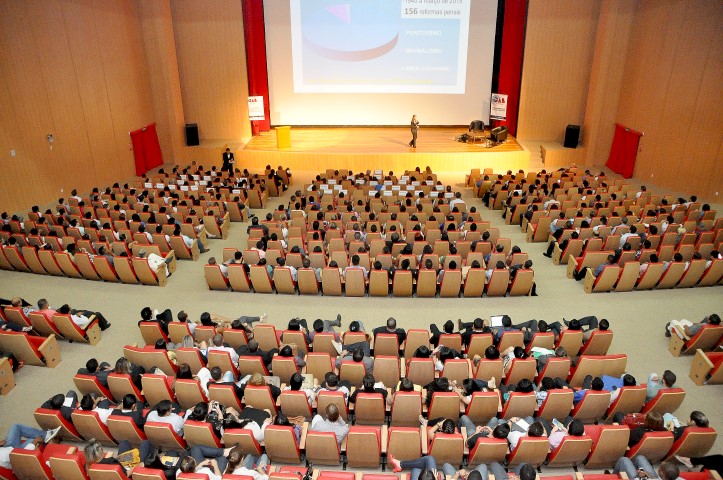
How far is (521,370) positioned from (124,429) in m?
4.50

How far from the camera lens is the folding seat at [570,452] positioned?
5.04 metres

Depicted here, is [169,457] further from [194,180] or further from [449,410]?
[194,180]

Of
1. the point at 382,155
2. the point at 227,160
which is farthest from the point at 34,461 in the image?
the point at 382,155

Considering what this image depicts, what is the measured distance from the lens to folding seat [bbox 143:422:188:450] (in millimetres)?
5184

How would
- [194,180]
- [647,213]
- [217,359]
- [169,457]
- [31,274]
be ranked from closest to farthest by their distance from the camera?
1. [169,457]
2. [217,359]
3. [31,274]
4. [647,213]
5. [194,180]

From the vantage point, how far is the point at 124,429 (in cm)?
536

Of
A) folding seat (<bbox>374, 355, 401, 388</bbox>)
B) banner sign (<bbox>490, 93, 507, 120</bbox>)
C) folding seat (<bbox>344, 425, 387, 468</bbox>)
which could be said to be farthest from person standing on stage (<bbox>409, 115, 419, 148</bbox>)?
folding seat (<bbox>344, 425, 387, 468</bbox>)

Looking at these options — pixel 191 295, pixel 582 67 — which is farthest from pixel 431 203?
pixel 582 67

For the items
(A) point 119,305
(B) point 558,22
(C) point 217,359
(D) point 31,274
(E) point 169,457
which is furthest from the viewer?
(B) point 558,22

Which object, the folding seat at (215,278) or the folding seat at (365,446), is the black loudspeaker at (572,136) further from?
the folding seat at (365,446)

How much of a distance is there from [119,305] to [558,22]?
54.1 feet

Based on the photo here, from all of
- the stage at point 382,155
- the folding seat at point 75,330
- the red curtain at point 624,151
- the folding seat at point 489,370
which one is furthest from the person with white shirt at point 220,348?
the red curtain at point 624,151

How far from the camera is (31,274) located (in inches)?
392

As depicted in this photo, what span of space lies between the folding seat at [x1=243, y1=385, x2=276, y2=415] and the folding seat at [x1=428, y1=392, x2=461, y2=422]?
1.76 metres
